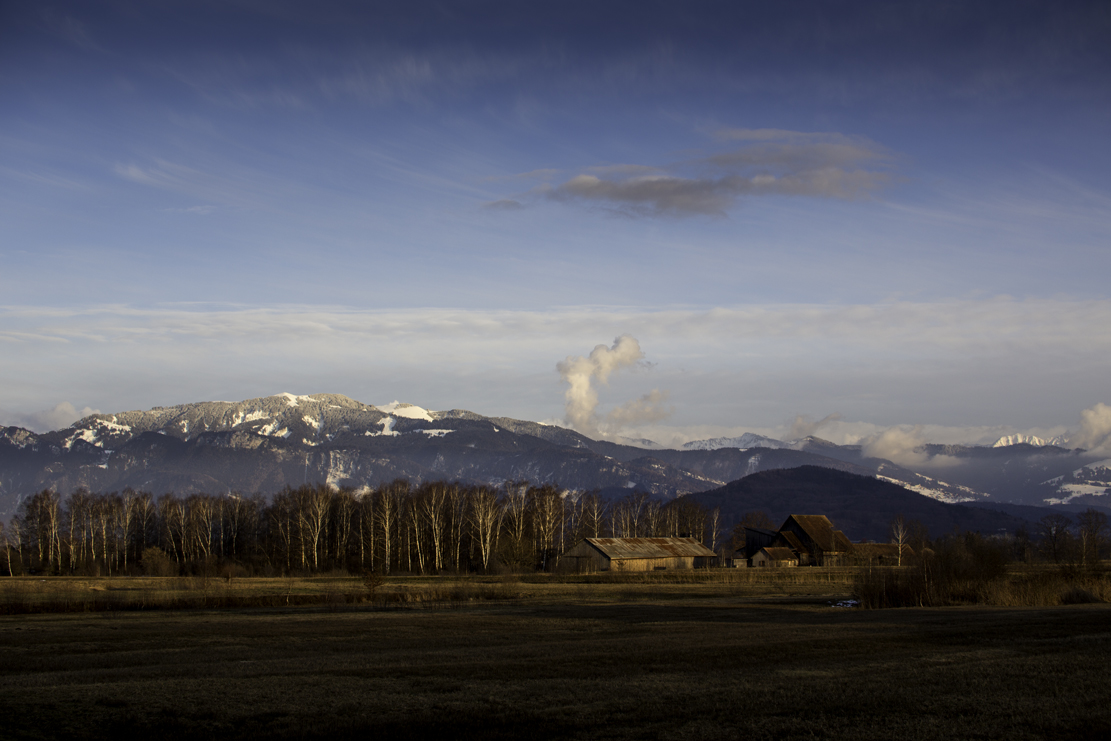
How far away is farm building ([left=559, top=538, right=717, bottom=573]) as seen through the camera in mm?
103125

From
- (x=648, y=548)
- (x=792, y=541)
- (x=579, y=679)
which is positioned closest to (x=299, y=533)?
(x=648, y=548)

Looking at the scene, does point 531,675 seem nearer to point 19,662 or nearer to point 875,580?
point 19,662

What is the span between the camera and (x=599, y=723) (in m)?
16.0

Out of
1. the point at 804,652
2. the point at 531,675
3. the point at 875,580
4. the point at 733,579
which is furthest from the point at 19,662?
the point at 733,579

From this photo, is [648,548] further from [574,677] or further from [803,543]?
[574,677]

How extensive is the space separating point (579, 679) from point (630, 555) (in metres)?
86.3

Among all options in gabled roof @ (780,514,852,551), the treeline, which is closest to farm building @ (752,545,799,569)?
gabled roof @ (780,514,852,551)

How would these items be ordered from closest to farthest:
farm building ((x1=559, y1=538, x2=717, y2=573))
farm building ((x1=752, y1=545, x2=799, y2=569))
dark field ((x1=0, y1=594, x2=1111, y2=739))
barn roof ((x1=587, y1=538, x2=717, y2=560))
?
dark field ((x1=0, y1=594, x2=1111, y2=739))
farm building ((x1=559, y1=538, x2=717, y2=573))
barn roof ((x1=587, y1=538, x2=717, y2=560))
farm building ((x1=752, y1=545, x2=799, y2=569))

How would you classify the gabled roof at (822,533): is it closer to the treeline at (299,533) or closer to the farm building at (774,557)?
the farm building at (774,557)

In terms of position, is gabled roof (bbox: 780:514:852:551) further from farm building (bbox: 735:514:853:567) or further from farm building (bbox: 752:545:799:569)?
farm building (bbox: 752:545:799:569)

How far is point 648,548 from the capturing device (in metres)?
110

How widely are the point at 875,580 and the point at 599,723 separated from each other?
35.6m

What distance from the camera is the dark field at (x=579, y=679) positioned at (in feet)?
51.9

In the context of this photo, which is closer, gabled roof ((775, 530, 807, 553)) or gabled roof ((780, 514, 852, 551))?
gabled roof ((780, 514, 852, 551))
